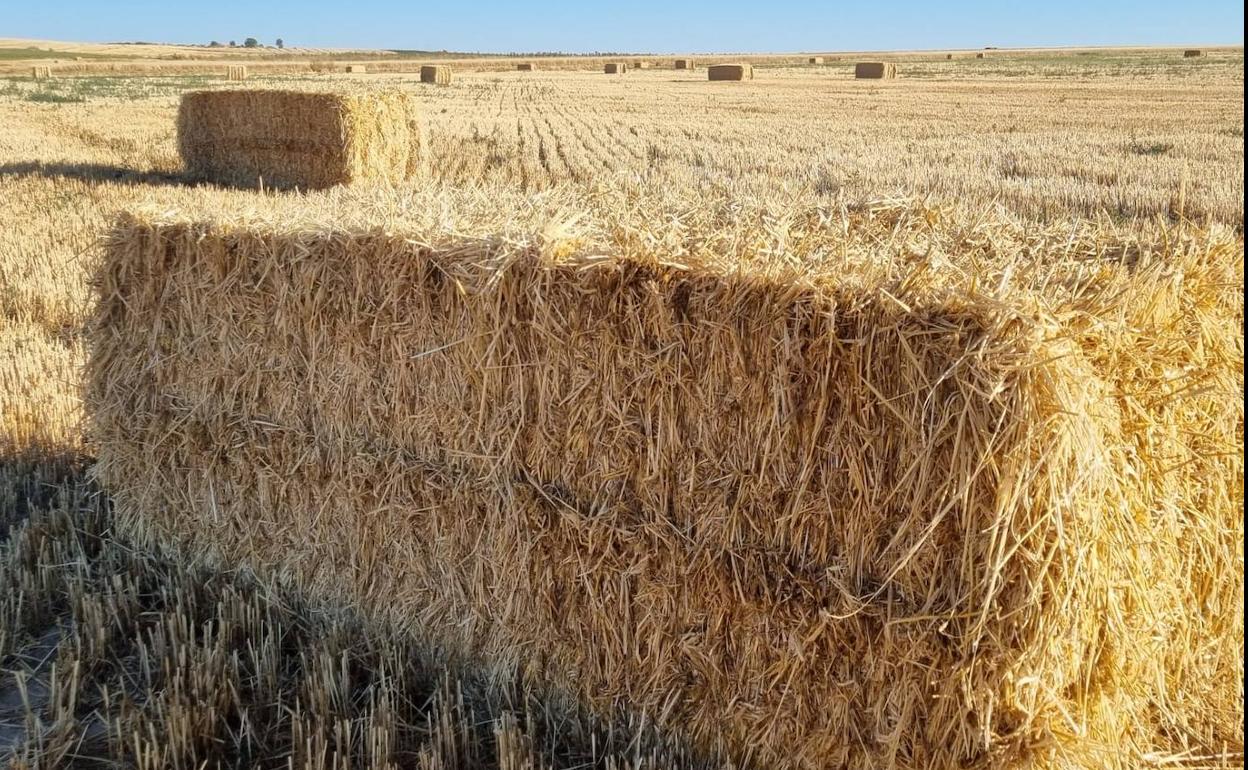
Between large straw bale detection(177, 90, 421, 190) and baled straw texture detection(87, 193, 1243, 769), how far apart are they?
1214 cm

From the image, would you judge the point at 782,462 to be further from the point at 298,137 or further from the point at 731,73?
the point at 731,73

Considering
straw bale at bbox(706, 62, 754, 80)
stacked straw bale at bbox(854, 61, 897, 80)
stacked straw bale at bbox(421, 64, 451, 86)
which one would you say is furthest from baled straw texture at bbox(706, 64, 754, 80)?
stacked straw bale at bbox(421, 64, 451, 86)

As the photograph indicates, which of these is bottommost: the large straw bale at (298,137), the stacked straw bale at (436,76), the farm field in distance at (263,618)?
the farm field in distance at (263,618)

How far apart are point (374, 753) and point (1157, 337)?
2.51 meters

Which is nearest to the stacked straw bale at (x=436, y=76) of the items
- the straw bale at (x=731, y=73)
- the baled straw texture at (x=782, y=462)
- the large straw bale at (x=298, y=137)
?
the straw bale at (x=731, y=73)

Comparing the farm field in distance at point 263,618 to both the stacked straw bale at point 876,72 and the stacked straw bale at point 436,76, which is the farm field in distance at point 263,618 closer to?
the stacked straw bale at point 436,76

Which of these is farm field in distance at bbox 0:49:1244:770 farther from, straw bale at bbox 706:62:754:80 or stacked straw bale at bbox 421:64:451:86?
straw bale at bbox 706:62:754:80

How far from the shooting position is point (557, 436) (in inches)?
131

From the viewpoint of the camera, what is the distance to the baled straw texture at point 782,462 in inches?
97.6

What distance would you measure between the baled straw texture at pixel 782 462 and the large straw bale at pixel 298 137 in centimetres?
1214

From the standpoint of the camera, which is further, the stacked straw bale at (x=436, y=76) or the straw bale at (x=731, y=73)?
the straw bale at (x=731, y=73)

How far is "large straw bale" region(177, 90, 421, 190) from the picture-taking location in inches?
621

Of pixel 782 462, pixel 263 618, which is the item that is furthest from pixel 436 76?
pixel 782 462

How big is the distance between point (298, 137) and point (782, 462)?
15.0 m
